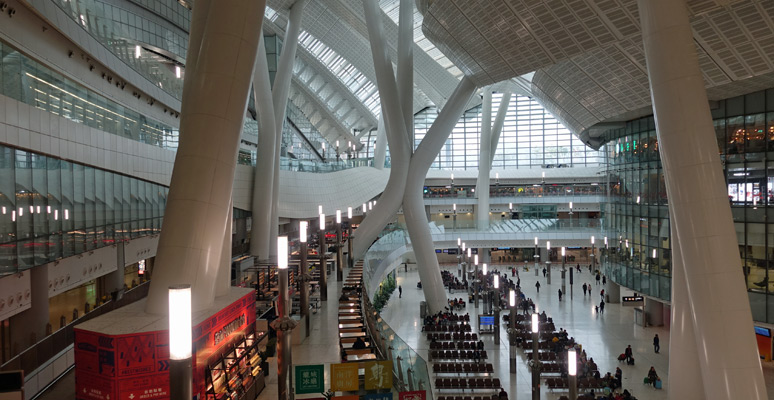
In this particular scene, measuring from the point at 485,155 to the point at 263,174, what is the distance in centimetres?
2764

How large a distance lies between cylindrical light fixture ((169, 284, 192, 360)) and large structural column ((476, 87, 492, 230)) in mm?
43569

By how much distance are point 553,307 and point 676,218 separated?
22.4 meters

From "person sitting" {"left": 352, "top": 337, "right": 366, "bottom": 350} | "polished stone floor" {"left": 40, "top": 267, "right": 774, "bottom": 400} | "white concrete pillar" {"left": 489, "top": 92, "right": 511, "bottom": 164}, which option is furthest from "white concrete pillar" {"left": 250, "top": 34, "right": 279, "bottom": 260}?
"white concrete pillar" {"left": 489, "top": 92, "right": 511, "bottom": 164}

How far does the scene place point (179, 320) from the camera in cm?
390

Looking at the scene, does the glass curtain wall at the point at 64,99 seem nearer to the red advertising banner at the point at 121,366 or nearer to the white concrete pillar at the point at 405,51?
the red advertising banner at the point at 121,366

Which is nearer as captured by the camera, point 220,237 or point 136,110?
point 220,237

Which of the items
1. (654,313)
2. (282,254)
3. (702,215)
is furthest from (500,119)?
(282,254)

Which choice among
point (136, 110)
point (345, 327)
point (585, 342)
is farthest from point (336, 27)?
point (345, 327)

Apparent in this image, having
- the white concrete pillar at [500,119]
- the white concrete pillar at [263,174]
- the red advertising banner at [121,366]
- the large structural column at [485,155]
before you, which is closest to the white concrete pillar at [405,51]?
the white concrete pillar at [263,174]

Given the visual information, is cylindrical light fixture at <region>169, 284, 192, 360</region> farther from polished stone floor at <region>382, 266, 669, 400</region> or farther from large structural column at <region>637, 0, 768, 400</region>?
polished stone floor at <region>382, 266, 669, 400</region>

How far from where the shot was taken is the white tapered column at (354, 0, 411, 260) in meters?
22.3

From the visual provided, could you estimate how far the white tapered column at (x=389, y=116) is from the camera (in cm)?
2231

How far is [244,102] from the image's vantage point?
27.8 ft

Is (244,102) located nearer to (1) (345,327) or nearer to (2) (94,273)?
(1) (345,327)
